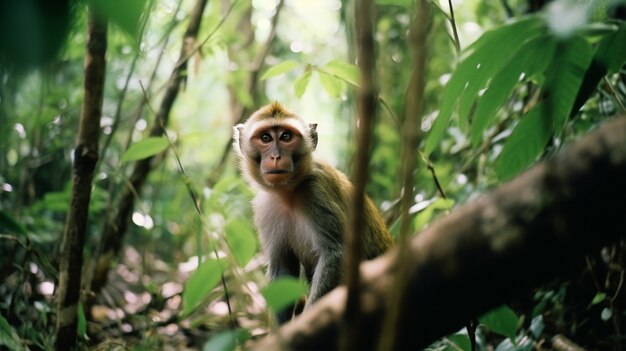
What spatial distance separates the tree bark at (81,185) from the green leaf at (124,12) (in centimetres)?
217

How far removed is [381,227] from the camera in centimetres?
Result: 418

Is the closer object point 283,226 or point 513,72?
point 513,72

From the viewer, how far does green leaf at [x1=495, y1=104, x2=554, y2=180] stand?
2.12 metres

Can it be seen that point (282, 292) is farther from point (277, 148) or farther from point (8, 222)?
point (277, 148)

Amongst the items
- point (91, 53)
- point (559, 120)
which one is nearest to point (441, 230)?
point (559, 120)

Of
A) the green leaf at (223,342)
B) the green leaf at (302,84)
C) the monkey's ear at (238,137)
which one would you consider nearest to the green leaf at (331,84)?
the green leaf at (302,84)

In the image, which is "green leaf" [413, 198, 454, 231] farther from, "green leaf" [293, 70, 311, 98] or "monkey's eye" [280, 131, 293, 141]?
"monkey's eye" [280, 131, 293, 141]

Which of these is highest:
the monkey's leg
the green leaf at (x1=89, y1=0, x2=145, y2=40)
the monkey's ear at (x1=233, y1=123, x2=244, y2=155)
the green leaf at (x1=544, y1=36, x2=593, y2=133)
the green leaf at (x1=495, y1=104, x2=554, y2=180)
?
the monkey's ear at (x1=233, y1=123, x2=244, y2=155)

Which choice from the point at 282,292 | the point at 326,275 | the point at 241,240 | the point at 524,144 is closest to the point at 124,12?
the point at 282,292

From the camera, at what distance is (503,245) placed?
1.21 m

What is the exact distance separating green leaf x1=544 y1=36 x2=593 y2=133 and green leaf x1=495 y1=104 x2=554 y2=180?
0.17 meters

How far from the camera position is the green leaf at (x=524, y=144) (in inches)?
83.4

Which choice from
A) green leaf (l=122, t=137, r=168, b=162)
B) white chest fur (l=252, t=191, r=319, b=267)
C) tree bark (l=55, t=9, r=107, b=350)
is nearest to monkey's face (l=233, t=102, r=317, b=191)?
white chest fur (l=252, t=191, r=319, b=267)

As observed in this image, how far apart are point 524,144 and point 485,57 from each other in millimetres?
471
